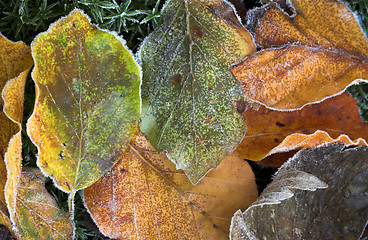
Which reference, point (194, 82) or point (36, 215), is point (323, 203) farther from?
point (36, 215)

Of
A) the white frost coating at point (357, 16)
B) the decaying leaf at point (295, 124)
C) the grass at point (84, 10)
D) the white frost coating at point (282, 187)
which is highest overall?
the white frost coating at point (357, 16)

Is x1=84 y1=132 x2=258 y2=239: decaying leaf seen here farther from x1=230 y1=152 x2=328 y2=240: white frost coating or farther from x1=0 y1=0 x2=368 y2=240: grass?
x1=0 y1=0 x2=368 y2=240: grass

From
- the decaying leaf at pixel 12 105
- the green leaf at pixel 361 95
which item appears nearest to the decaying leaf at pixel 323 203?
the green leaf at pixel 361 95

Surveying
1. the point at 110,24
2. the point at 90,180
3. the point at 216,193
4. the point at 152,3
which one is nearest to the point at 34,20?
the point at 110,24

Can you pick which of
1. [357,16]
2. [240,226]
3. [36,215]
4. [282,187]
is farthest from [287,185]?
[36,215]

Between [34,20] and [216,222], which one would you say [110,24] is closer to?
[34,20]

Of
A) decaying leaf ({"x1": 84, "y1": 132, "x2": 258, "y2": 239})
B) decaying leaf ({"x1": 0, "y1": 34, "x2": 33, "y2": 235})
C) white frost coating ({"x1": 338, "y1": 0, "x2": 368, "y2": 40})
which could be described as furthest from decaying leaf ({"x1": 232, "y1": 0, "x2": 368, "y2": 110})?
decaying leaf ({"x1": 0, "y1": 34, "x2": 33, "y2": 235})

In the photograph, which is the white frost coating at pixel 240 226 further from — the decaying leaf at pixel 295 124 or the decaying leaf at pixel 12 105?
the decaying leaf at pixel 12 105
